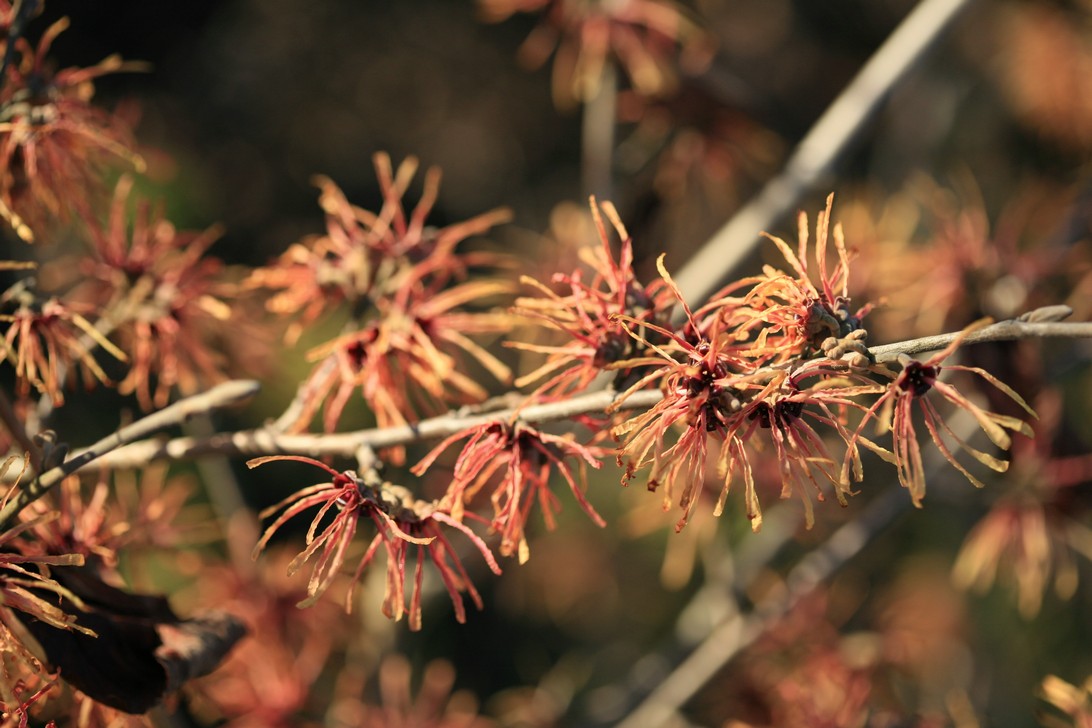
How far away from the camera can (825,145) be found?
3.58 ft

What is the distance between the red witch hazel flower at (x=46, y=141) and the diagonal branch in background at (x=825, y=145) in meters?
0.65

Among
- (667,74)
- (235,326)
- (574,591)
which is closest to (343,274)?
(235,326)

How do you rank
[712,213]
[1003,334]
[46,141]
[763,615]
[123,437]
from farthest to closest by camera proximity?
[712,213] < [763,615] < [46,141] < [123,437] < [1003,334]

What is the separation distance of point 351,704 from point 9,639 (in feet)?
1.95

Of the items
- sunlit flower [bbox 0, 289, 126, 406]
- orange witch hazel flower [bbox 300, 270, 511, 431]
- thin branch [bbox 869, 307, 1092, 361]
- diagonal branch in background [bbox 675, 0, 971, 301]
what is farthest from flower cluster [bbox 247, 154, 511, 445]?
diagonal branch in background [bbox 675, 0, 971, 301]

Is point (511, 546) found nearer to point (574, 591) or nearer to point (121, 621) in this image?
point (121, 621)

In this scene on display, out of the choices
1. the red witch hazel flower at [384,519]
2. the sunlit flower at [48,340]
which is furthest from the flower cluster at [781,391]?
the sunlit flower at [48,340]

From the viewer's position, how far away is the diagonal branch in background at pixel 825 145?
1.06m

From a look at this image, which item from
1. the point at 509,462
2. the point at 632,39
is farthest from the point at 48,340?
the point at 632,39

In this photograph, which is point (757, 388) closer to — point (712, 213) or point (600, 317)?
point (600, 317)

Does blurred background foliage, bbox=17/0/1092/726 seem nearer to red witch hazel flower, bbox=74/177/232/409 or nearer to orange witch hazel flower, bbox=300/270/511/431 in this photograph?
red witch hazel flower, bbox=74/177/232/409

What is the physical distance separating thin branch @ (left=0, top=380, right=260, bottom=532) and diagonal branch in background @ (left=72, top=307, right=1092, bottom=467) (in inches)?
1.0

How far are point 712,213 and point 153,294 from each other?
2.26m

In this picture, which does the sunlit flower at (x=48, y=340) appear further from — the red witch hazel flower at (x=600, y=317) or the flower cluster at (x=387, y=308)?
the red witch hazel flower at (x=600, y=317)
